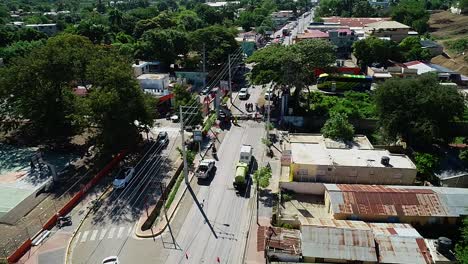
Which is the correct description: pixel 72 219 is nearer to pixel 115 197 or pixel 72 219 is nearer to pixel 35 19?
pixel 115 197

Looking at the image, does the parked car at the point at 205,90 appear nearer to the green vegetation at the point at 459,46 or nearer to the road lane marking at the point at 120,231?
the road lane marking at the point at 120,231

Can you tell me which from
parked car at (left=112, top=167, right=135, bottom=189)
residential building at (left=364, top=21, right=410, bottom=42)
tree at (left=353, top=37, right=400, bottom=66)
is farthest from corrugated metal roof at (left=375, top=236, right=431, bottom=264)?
residential building at (left=364, top=21, right=410, bottom=42)

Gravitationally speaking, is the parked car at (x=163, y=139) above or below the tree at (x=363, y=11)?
below

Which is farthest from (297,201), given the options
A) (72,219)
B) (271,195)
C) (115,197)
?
(72,219)

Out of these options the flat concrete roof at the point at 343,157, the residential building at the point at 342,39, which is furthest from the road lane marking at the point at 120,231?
the residential building at the point at 342,39

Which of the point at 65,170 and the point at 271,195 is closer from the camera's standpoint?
the point at 271,195

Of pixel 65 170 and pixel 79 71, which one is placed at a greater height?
pixel 79 71

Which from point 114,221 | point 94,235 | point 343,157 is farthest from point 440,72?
point 94,235

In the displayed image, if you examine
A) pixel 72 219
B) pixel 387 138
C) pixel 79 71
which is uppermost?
pixel 79 71
